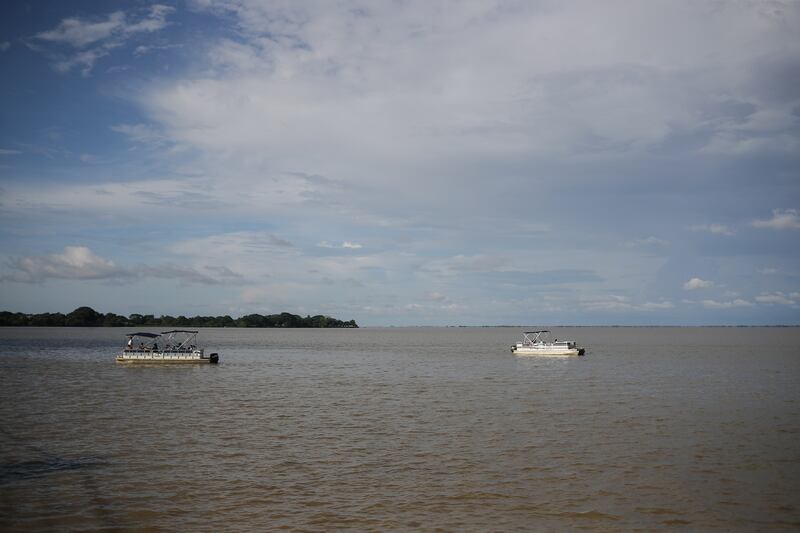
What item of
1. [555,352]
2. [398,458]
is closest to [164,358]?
[555,352]

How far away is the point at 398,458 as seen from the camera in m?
23.8

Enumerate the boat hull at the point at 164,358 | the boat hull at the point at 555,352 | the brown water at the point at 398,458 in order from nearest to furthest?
the brown water at the point at 398,458 → the boat hull at the point at 164,358 → the boat hull at the point at 555,352

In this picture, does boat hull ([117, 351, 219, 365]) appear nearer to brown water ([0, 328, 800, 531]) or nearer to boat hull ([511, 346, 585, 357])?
brown water ([0, 328, 800, 531])

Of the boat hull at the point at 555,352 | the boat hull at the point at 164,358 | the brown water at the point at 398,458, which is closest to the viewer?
the brown water at the point at 398,458

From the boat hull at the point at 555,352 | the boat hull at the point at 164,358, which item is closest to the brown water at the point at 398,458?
the boat hull at the point at 164,358

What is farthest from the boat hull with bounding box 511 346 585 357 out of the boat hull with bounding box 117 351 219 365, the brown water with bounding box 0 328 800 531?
the boat hull with bounding box 117 351 219 365

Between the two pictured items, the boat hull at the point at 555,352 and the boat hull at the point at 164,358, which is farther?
the boat hull at the point at 555,352

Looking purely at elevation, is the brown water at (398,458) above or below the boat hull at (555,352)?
below

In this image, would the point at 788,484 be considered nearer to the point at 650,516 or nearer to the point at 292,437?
the point at 650,516

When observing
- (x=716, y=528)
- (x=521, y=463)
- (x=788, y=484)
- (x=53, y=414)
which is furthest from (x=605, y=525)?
(x=53, y=414)

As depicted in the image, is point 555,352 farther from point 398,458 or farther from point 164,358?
point 398,458

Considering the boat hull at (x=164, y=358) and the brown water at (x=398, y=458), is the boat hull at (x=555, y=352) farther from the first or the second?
the boat hull at (x=164, y=358)

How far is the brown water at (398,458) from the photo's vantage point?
17.1m

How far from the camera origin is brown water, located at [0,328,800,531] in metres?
17.1
